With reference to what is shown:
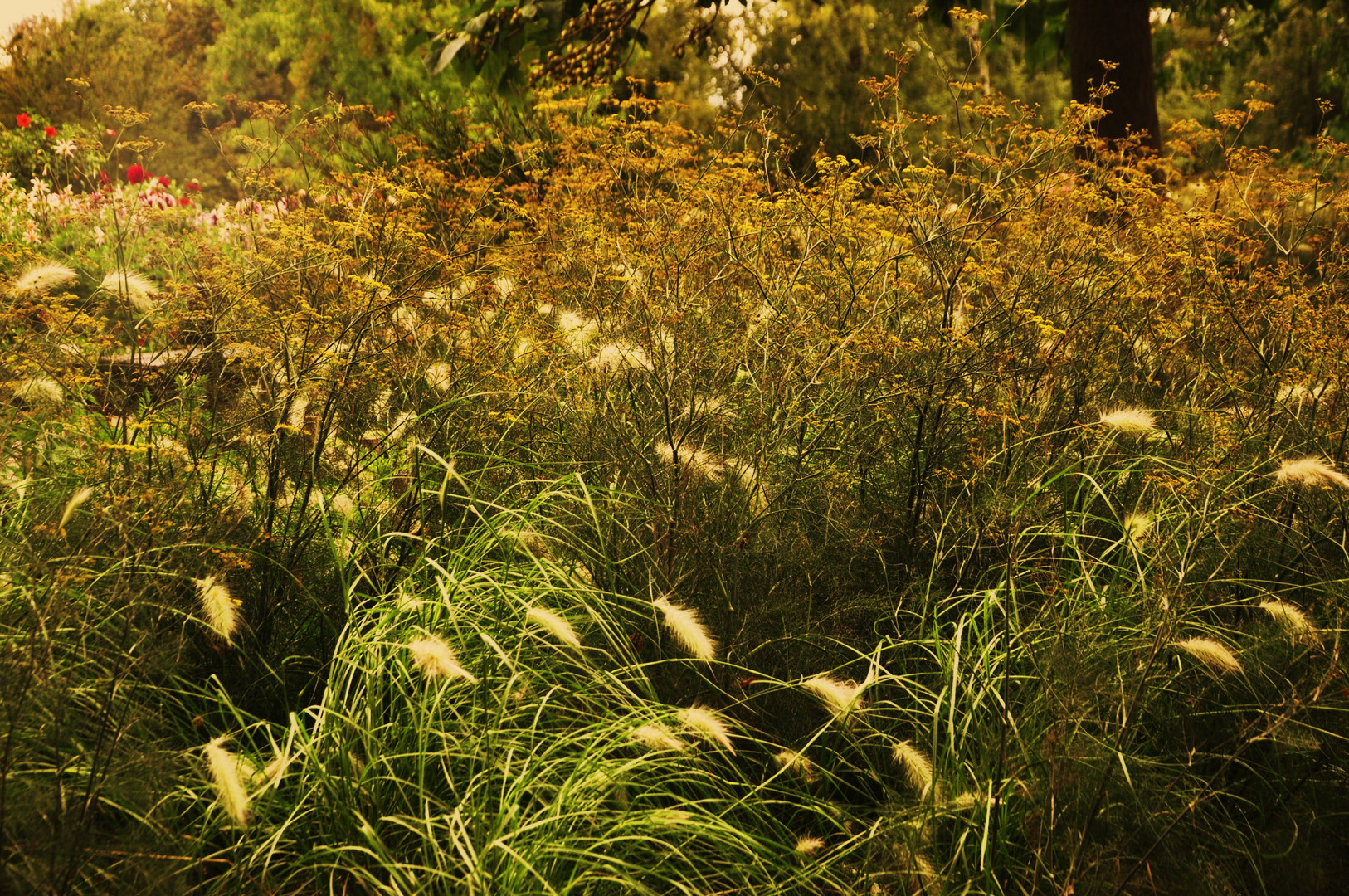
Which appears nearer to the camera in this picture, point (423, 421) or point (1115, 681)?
point (1115, 681)

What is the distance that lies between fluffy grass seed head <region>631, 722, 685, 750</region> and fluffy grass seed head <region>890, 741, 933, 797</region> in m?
0.53

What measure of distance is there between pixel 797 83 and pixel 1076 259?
13.5 m

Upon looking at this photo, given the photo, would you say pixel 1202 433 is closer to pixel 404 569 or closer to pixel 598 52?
pixel 404 569

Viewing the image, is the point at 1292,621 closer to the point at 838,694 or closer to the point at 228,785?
the point at 838,694

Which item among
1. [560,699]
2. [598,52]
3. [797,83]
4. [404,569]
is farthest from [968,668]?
[797,83]

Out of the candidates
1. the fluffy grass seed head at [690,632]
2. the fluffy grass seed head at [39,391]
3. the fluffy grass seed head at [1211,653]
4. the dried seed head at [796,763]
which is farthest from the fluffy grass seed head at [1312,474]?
the fluffy grass seed head at [39,391]

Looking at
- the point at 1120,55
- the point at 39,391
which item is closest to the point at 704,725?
the point at 39,391

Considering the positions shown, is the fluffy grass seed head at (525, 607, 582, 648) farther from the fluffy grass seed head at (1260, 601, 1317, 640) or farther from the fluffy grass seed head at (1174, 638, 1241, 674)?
the fluffy grass seed head at (1260, 601, 1317, 640)

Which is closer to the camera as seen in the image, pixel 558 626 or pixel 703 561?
pixel 558 626

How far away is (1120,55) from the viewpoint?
21.4ft

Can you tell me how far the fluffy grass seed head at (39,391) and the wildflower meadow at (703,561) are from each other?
0.03 m

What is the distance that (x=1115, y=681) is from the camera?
243 cm

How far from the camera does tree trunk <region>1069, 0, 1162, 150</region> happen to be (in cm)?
650

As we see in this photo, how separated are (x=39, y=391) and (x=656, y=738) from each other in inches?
93.1
